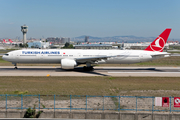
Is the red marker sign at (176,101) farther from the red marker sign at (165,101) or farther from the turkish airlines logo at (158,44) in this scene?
the turkish airlines logo at (158,44)

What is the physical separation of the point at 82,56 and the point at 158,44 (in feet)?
52.3

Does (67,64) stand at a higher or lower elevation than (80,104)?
higher

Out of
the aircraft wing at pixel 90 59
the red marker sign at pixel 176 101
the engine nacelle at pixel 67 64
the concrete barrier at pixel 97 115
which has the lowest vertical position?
the concrete barrier at pixel 97 115

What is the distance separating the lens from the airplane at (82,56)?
125ft

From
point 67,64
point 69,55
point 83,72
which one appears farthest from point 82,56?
point 67,64

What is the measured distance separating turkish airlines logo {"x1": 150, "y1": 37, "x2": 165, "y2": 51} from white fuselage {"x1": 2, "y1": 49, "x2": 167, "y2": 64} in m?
1.34

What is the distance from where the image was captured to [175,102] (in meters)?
17.0

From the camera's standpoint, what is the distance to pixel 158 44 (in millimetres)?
41844

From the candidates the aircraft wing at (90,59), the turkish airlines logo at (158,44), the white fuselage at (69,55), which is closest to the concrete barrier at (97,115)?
the aircraft wing at (90,59)

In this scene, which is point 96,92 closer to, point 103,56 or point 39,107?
point 39,107

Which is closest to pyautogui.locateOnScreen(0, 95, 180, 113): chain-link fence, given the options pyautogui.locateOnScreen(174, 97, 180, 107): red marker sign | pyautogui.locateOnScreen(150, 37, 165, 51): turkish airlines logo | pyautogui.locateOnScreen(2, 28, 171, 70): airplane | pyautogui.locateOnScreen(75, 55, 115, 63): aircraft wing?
pyautogui.locateOnScreen(174, 97, 180, 107): red marker sign

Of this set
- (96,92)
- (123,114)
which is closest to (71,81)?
(96,92)

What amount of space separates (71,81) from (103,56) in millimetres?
11374

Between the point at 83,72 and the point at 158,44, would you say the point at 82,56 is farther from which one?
the point at 158,44
